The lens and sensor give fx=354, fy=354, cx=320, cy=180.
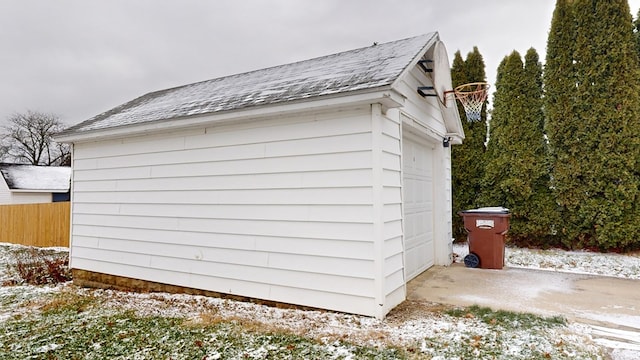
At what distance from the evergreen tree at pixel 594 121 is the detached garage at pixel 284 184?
3.21 m

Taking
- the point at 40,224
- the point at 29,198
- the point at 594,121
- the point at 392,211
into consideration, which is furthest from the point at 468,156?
the point at 29,198

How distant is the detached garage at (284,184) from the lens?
3.66m

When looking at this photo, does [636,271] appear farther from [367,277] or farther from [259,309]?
[259,309]

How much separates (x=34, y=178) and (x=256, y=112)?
24.8 m

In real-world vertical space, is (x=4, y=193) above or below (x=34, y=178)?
below

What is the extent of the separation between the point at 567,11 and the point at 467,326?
26.0 ft

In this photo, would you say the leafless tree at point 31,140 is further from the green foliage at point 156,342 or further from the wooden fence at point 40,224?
the green foliage at point 156,342

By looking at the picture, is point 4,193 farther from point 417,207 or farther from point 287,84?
point 417,207

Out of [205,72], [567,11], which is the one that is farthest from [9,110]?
[567,11]

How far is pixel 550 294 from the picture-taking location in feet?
14.0

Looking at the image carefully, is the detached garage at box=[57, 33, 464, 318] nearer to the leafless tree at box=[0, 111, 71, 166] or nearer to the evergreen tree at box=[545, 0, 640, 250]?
the evergreen tree at box=[545, 0, 640, 250]

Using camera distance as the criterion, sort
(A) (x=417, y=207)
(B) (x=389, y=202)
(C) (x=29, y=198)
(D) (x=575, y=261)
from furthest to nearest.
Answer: (C) (x=29, y=198) → (D) (x=575, y=261) → (A) (x=417, y=207) → (B) (x=389, y=202)

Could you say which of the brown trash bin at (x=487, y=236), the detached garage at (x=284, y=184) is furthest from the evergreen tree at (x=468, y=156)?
the brown trash bin at (x=487, y=236)

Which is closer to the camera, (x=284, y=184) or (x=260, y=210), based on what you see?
(x=284, y=184)
